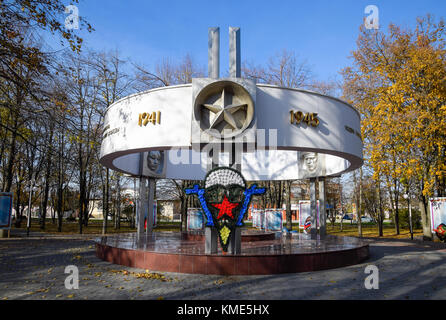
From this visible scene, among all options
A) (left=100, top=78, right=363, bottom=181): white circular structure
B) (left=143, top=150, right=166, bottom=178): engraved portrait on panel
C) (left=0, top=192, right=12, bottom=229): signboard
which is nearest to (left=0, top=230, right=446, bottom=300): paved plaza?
(left=100, top=78, right=363, bottom=181): white circular structure

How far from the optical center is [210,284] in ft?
23.4

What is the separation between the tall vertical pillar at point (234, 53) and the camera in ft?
32.2

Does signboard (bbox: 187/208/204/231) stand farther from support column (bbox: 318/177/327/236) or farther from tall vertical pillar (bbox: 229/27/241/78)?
tall vertical pillar (bbox: 229/27/241/78)

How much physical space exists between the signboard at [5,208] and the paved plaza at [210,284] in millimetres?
9371

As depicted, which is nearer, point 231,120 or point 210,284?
point 210,284

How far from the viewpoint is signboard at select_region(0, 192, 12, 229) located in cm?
1730

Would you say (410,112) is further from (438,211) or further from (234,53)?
(234,53)

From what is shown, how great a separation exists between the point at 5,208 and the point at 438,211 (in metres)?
25.1

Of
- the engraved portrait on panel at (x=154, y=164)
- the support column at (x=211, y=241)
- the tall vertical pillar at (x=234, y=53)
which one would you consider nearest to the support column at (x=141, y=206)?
the engraved portrait on panel at (x=154, y=164)

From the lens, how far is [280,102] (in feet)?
32.2

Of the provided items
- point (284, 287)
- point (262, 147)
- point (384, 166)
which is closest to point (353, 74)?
point (384, 166)

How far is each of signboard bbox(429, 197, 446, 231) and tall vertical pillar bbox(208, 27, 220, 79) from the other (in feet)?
51.1

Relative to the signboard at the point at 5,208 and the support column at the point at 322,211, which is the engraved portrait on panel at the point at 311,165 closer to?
the support column at the point at 322,211

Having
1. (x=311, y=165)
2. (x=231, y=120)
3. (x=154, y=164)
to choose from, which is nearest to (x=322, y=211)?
(x=311, y=165)
